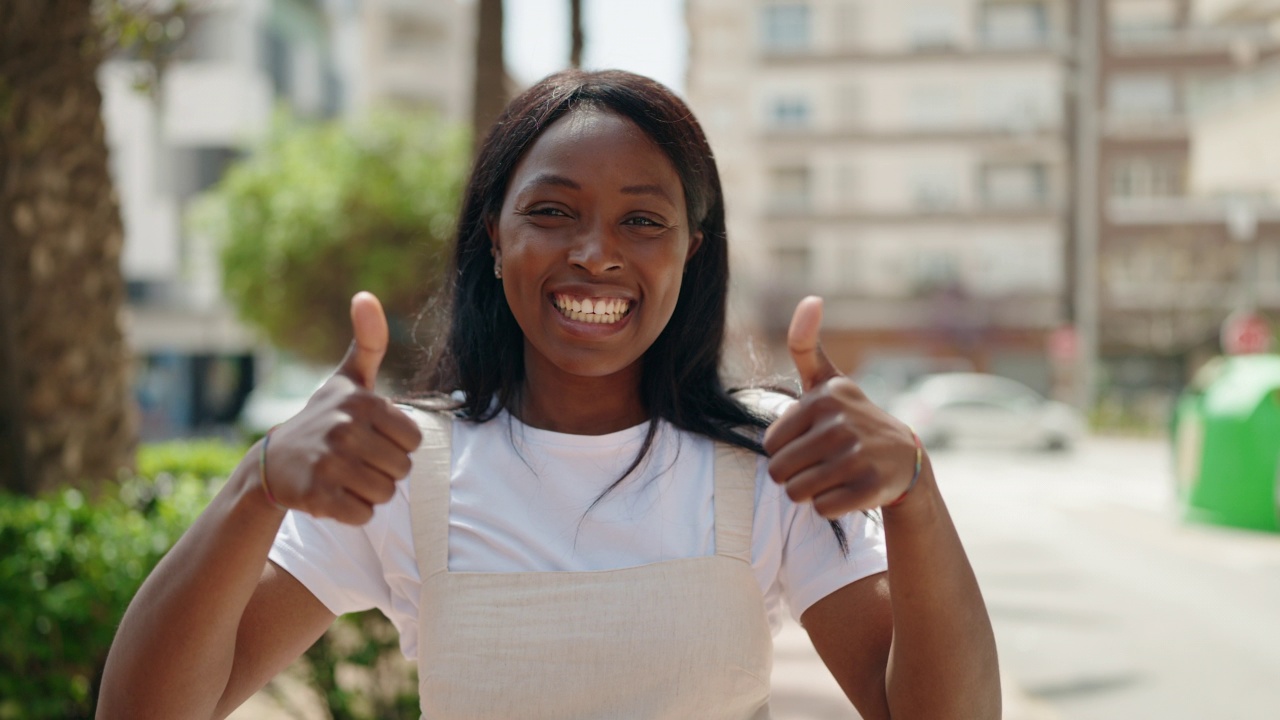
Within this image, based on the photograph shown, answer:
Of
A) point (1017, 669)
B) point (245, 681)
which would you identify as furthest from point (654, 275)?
point (1017, 669)

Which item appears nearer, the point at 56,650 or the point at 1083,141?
the point at 56,650

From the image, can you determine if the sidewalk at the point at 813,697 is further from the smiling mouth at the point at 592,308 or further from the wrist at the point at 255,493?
the wrist at the point at 255,493

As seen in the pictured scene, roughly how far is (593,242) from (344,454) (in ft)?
1.63

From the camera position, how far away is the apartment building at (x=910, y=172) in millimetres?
39656

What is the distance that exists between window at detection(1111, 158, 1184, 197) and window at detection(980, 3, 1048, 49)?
4829 millimetres

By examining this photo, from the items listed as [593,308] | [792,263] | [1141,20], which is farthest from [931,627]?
[1141,20]

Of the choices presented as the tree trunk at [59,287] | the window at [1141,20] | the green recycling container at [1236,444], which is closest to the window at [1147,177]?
the window at [1141,20]

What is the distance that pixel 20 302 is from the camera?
4887mm

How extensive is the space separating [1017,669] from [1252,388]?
4404 millimetres

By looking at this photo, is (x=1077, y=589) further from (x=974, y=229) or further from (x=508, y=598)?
(x=974, y=229)

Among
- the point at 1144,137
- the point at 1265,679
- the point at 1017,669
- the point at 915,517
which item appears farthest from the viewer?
the point at 1144,137

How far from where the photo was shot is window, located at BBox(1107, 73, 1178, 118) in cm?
3875

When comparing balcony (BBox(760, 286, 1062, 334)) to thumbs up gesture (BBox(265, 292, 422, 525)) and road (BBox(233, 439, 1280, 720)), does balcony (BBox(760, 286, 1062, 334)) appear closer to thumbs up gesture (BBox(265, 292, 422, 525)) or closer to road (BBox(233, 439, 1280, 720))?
road (BBox(233, 439, 1280, 720))

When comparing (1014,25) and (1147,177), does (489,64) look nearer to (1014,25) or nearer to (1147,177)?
(1147,177)
